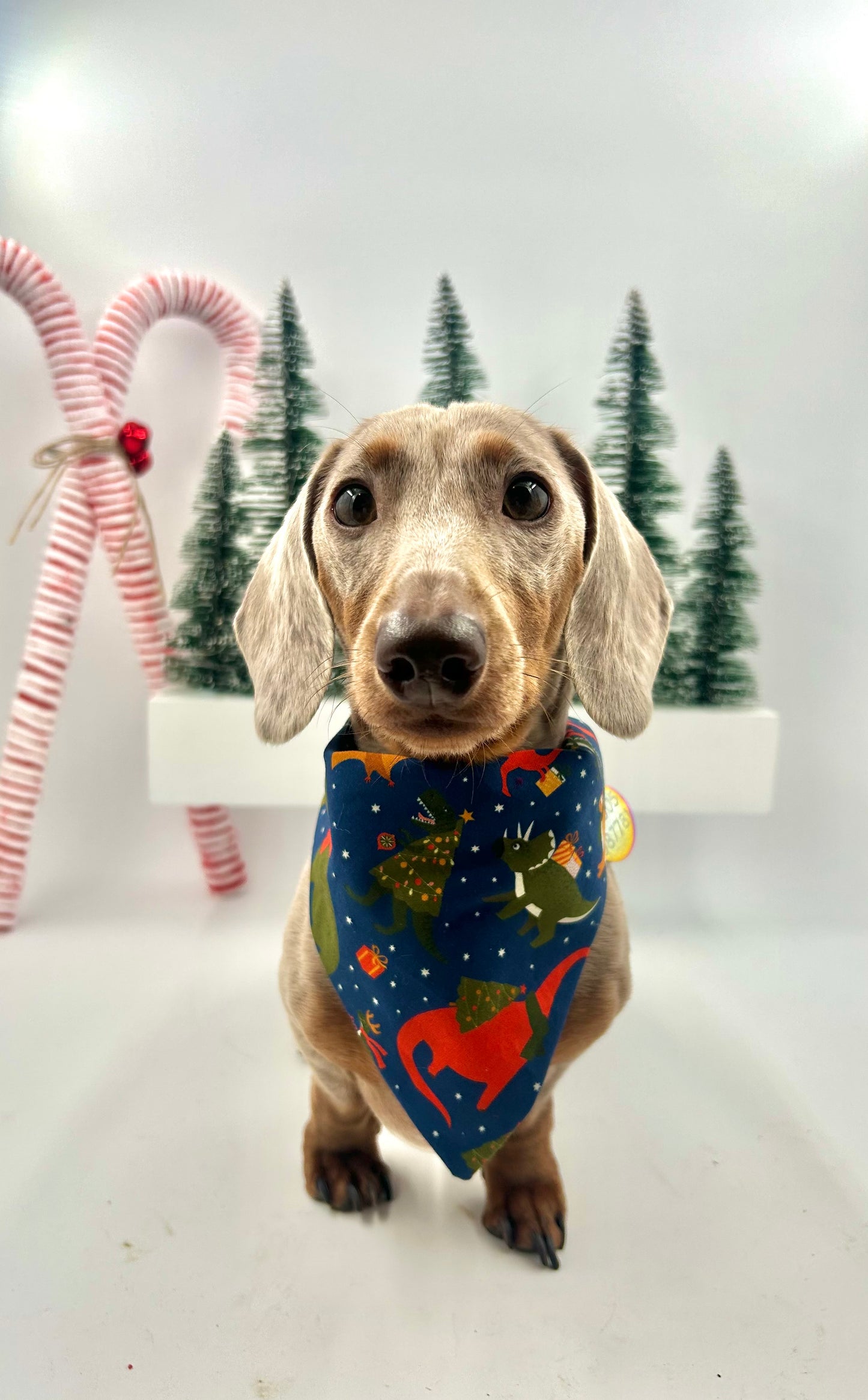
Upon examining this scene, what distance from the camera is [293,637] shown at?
1.16m

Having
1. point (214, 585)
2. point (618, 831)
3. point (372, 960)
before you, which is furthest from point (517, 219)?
point (372, 960)

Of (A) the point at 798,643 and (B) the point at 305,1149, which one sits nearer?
(B) the point at 305,1149

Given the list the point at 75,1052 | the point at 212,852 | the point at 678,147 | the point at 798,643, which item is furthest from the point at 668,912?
the point at 678,147

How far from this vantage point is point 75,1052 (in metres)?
1.67

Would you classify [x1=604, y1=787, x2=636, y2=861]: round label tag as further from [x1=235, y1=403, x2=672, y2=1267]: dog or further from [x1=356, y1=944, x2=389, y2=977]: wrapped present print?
[x1=356, y1=944, x2=389, y2=977]: wrapped present print

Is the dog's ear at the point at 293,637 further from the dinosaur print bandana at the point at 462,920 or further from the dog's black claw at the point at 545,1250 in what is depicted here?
the dog's black claw at the point at 545,1250

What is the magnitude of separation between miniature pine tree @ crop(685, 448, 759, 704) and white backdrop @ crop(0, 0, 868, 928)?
0.71ft

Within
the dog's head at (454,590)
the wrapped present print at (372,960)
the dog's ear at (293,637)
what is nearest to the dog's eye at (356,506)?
the dog's head at (454,590)

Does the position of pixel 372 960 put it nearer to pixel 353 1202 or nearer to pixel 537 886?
pixel 537 886

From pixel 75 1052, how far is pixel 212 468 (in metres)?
1.20

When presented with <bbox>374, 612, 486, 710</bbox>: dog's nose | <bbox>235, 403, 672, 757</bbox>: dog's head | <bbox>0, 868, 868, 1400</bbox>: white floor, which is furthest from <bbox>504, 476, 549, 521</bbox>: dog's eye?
<bbox>0, 868, 868, 1400</bbox>: white floor

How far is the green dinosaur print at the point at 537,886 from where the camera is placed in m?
1.08

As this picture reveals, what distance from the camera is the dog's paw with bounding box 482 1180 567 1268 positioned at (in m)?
1.20

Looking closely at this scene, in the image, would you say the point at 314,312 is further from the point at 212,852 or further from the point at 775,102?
the point at 212,852
